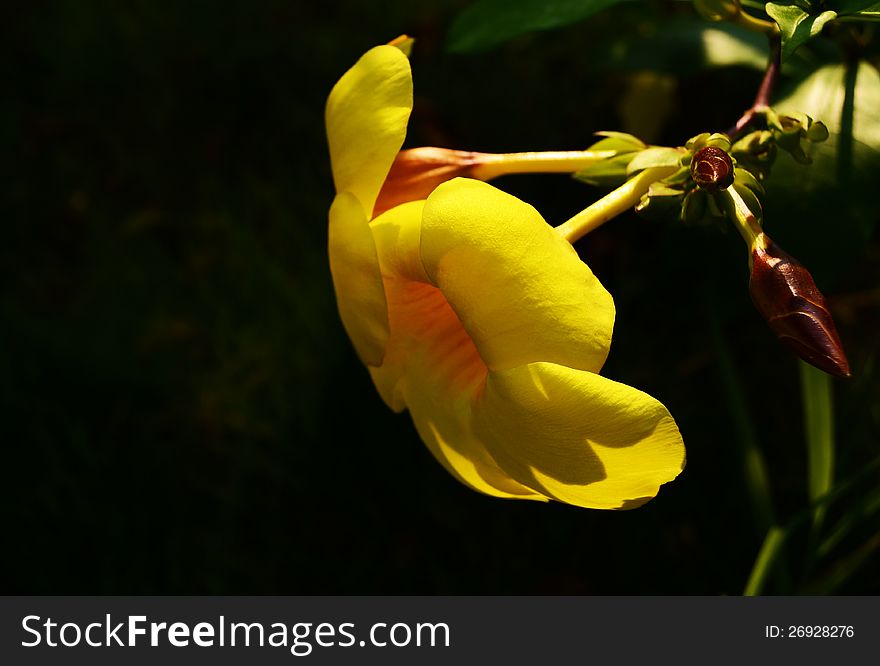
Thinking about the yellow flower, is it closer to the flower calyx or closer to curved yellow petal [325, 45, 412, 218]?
curved yellow petal [325, 45, 412, 218]

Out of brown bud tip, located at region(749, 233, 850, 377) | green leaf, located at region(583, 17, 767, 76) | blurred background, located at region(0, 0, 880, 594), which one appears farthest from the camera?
blurred background, located at region(0, 0, 880, 594)

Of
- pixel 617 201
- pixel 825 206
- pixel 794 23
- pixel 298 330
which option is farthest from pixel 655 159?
pixel 298 330

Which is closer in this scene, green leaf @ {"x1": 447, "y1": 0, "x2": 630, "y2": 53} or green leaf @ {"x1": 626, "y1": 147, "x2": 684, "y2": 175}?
green leaf @ {"x1": 626, "y1": 147, "x2": 684, "y2": 175}

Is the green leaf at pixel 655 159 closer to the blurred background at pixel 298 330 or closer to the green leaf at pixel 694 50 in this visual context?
the blurred background at pixel 298 330

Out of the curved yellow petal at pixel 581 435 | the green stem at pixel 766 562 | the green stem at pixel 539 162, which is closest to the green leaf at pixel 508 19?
the green stem at pixel 539 162

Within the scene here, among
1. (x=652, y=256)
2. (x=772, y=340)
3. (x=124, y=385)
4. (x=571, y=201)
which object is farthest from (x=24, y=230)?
(x=772, y=340)

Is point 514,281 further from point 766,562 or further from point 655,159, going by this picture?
point 766,562

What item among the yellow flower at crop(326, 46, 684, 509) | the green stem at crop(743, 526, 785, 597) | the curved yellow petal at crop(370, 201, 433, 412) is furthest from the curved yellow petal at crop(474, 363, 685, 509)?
the green stem at crop(743, 526, 785, 597)
